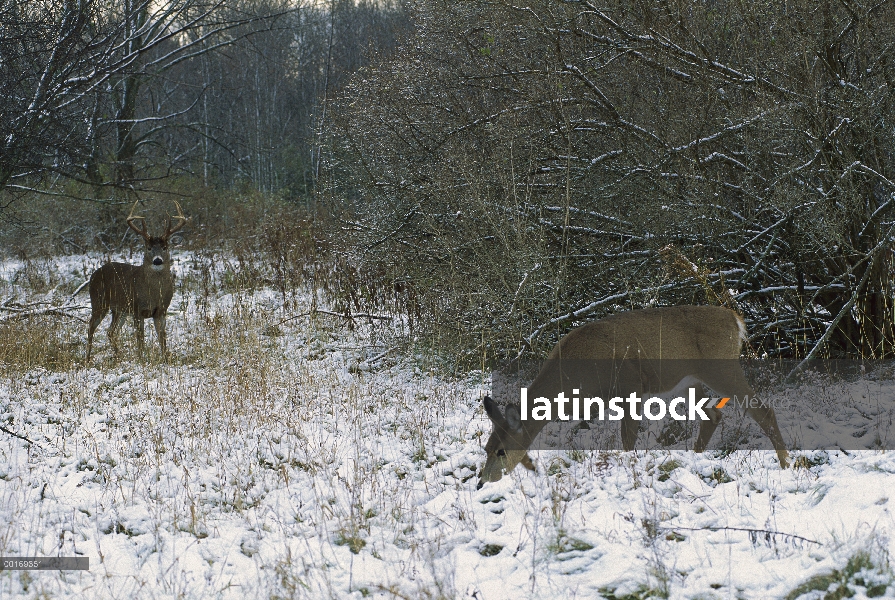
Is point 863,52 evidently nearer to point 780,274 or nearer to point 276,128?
point 780,274

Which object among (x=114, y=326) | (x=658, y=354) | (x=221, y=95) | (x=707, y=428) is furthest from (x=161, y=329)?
(x=221, y=95)

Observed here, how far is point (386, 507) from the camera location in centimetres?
430

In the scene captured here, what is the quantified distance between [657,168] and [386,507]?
4065mm

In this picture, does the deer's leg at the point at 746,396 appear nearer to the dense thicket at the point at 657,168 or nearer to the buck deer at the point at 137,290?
the dense thicket at the point at 657,168

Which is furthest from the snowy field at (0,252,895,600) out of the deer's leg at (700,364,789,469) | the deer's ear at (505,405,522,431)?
the deer's ear at (505,405,522,431)

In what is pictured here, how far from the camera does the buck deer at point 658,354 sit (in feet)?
16.6

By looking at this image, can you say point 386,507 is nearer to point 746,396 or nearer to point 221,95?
point 746,396

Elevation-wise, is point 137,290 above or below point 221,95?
below

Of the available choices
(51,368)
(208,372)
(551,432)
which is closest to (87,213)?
(51,368)

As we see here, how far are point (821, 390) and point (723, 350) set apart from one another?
1.47 metres

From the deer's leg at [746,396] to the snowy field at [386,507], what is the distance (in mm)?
117

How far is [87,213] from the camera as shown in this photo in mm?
17781

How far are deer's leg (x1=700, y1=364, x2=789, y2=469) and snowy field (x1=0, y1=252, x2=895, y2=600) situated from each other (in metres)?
0.12

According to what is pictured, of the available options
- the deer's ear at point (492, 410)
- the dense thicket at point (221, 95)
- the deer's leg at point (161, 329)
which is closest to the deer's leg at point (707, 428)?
the deer's ear at point (492, 410)
